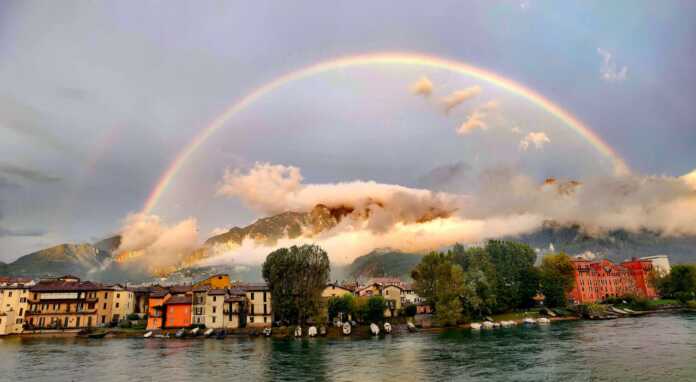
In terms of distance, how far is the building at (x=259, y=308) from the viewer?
361 ft

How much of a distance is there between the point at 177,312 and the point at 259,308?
20.1 m

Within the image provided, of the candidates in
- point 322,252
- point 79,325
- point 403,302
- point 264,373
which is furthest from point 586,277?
point 79,325

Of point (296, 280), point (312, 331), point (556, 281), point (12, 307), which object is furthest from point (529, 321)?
point (12, 307)

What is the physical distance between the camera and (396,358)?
57.0m

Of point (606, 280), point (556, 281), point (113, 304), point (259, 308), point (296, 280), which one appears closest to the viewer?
point (296, 280)

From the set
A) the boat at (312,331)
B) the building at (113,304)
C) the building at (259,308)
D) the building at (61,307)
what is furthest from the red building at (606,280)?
the building at (61,307)

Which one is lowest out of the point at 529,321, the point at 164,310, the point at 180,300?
the point at 529,321

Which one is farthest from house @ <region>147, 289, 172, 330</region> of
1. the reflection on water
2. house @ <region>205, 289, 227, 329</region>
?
the reflection on water

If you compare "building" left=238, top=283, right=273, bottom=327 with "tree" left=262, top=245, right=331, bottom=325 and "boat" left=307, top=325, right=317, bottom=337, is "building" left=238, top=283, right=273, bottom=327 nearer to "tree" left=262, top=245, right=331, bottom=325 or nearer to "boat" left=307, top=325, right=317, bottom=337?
"tree" left=262, top=245, right=331, bottom=325

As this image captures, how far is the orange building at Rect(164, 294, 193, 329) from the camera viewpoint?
109 metres

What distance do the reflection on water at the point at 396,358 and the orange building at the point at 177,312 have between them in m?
24.6

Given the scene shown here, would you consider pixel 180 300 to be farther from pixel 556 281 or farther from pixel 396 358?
pixel 556 281

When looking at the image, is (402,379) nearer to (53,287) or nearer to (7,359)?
(7,359)

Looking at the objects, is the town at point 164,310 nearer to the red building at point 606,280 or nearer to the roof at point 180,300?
the roof at point 180,300
